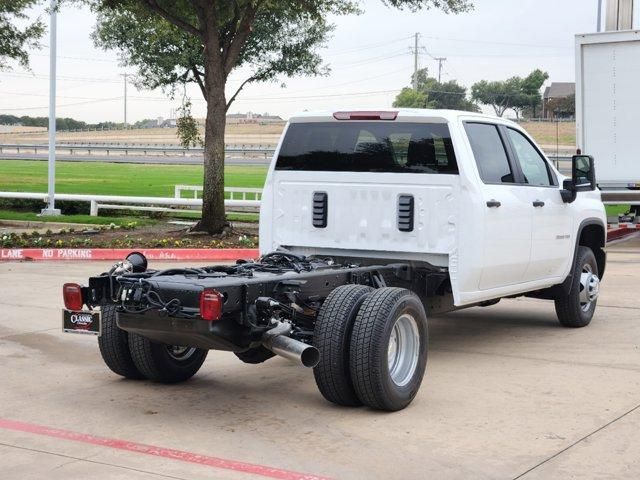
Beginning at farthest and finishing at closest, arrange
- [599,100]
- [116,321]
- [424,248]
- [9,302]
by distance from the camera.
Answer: [599,100] → [9,302] → [424,248] → [116,321]

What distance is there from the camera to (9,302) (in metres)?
11.6

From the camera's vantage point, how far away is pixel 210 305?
6125 mm

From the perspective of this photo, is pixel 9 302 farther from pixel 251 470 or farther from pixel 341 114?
pixel 251 470

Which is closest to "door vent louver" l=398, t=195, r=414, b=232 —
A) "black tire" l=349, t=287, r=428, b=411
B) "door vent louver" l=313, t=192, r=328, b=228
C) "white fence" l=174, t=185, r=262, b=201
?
"door vent louver" l=313, t=192, r=328, b=228

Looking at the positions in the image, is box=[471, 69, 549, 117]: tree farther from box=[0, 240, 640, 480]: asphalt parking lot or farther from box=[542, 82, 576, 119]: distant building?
box=[0, 240, 640, 480]: asphalt parking lot

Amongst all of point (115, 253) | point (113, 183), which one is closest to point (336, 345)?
point (115, 253)

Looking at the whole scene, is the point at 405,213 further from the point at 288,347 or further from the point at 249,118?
the point at 249,118

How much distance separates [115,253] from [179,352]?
8842 millimetres

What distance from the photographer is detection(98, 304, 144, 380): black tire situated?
7.35m

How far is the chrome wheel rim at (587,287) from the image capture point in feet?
32.9

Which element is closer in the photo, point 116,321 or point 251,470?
point 251,470

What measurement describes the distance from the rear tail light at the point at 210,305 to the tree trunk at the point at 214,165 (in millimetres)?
12527

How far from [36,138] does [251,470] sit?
13029 cm

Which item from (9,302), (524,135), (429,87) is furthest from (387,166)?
(429,87)
